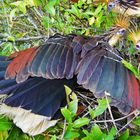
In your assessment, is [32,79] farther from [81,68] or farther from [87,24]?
[87,24]

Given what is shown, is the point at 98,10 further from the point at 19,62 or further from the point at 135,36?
the point at 19,62

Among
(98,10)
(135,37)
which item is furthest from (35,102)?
(98,10)

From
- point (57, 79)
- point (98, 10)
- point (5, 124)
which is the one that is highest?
point (98, 10)

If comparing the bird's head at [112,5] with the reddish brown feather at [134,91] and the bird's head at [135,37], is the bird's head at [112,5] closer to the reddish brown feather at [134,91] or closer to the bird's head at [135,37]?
the bird's head at [135,37]

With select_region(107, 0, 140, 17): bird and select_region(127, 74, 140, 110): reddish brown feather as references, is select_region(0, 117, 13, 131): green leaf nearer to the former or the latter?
select_region(127, 74, 140, 110): reddish brown feather

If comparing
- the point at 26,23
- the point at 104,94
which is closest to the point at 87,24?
the point at 26,23

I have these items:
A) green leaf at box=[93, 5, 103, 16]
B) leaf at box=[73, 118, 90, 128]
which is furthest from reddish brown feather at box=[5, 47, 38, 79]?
green leaf at box=[93, 5, 103, 16]
